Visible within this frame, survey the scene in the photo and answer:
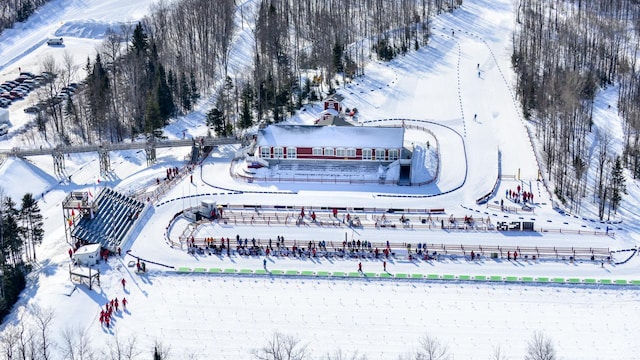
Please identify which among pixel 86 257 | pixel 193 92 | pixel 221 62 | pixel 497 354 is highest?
pixel 221 62

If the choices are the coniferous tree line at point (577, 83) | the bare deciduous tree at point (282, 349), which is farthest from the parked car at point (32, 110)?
the bare deciduous tree at point (282, 349)

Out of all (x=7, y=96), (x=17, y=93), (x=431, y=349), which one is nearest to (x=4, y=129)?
(x=7, y=96)

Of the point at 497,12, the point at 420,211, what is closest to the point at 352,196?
the point at 420,211

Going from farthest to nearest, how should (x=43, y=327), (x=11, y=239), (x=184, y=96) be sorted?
1. (x=184, y=96)
2. (x=11, y=239)
3. (x=43, y=327)

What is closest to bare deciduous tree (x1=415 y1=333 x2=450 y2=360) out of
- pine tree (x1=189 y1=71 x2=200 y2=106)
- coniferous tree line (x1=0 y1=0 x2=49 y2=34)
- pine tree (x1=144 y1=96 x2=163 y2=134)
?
pine tree (x1=144 y1=96 x2=163 y2=134)

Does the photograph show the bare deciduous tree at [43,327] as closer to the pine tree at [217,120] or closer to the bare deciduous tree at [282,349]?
the bare deciduous tree at [282,349]

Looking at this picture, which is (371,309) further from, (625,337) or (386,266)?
(625,337)

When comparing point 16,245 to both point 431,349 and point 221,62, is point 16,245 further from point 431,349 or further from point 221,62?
point 221,62
